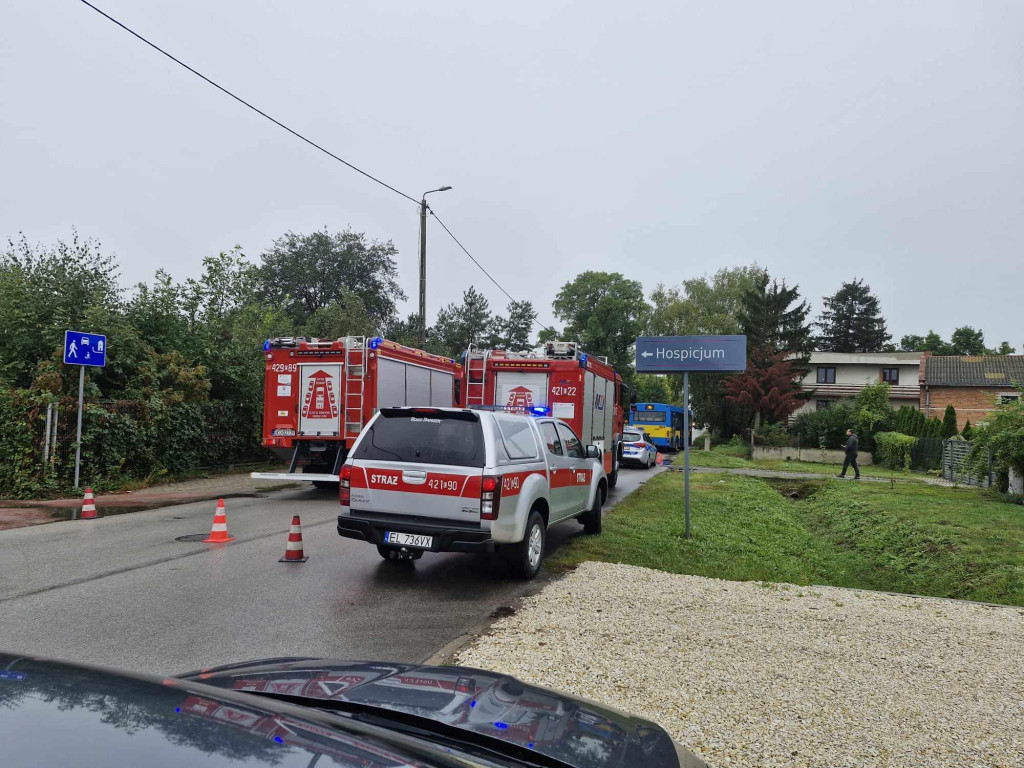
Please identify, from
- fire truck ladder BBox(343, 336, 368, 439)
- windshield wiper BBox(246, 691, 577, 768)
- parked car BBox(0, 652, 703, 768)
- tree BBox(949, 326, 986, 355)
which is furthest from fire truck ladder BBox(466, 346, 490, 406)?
tree BBox(949, 326, 986, 355)

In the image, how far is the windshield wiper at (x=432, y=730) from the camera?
2.16 meters

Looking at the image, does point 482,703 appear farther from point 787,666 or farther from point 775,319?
point 775,319

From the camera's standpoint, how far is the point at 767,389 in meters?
45.5

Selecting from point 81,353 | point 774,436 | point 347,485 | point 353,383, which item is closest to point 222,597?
point 347,485

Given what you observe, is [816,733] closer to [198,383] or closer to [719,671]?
[719,671]

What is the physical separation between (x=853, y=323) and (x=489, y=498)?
89.1m

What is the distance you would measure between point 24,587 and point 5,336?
34.8ft

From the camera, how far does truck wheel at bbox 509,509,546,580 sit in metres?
7.52

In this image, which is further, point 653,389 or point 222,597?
point 653,389

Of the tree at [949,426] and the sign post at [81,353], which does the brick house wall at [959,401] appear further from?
the sign post at [81,353]

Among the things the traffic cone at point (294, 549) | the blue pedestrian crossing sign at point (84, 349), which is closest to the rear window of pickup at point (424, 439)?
the traffic cone at point (294, 549)

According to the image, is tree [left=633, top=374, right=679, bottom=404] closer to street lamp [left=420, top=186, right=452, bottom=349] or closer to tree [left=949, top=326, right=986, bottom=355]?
tree [left=949, top=326, right=986, bottom=355]

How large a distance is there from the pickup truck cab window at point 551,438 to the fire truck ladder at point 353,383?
6.21m

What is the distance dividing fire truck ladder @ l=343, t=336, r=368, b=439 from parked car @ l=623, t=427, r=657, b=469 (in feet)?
47.3
